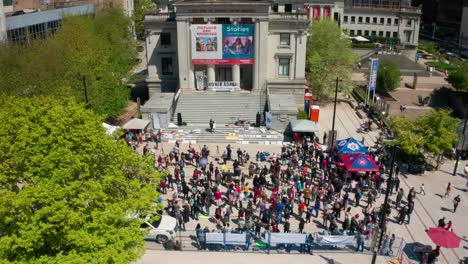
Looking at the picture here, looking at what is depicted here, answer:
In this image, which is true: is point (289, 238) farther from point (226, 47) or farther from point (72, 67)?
point (226, 47)

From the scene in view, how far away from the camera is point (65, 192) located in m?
16.3

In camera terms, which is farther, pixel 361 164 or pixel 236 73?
pixel 236 73

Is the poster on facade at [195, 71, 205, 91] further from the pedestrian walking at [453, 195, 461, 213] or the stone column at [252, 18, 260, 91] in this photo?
the pedestrian walking at [453, 195, 461, 213]

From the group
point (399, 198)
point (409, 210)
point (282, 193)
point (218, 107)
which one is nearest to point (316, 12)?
point (218, 107)

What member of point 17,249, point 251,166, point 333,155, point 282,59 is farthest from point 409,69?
point 17,249

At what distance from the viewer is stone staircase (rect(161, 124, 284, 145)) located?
40750mm

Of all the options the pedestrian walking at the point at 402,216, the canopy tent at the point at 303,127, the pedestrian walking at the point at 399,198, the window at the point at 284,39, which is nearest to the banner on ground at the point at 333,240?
the pedestrian walking at the point at 402,216

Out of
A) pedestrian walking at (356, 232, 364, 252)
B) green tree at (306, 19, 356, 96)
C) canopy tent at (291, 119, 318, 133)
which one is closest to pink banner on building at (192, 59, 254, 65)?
green tree at (306, 19, 356, 96)

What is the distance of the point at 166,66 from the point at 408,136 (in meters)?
28.5

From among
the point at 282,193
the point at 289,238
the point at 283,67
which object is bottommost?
the point at 289,238

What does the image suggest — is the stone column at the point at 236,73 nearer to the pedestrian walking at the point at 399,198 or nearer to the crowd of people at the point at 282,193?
the crowd of people at the point at 282,193

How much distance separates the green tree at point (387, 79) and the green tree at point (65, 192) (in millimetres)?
47303

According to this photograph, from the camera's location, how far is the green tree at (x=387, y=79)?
58812 mm

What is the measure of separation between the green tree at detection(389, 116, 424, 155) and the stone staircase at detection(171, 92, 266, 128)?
48.1 ft
